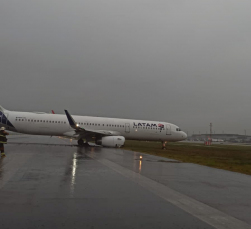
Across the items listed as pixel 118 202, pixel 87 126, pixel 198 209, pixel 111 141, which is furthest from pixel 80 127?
pixel 198 209

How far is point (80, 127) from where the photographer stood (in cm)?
2973

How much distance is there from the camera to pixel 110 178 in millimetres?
9422

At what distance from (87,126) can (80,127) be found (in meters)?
3.22

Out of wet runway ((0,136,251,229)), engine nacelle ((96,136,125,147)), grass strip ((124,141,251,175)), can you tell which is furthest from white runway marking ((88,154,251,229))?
engine nacelle ((96,136,125,147))

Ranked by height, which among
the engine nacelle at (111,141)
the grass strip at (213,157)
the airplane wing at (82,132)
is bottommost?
the grass strip at (213,157)

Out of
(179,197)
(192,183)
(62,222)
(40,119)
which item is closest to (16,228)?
(62,222)

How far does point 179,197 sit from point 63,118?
27.0m

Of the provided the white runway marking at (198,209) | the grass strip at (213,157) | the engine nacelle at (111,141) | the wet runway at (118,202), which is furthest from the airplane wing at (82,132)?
the white runway marking at (198,209)

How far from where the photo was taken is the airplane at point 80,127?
3028cm

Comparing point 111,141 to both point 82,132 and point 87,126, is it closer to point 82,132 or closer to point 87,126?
point 82,132

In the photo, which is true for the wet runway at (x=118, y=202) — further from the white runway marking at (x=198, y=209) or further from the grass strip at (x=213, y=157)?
the grass strip at (x=213, y=157)

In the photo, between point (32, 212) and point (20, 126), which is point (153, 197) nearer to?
point (32, 212)

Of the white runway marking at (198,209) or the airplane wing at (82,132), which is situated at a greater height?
the airplane wing at (82,132)

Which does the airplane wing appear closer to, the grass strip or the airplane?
the airplane
